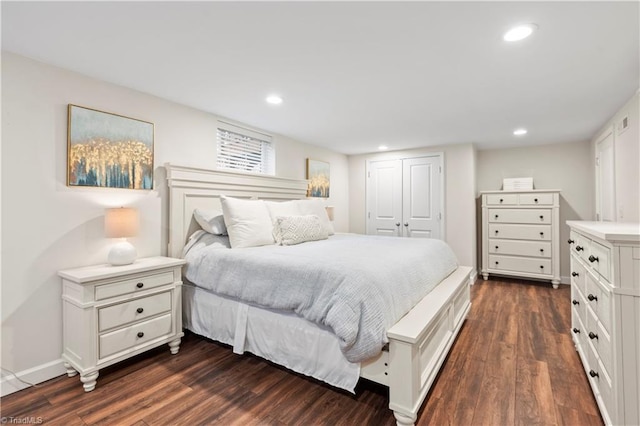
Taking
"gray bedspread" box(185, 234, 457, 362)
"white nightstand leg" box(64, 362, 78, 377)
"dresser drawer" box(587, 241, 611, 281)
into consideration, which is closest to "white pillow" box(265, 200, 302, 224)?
"gray bedspread" box(185, 234, 457, 362)

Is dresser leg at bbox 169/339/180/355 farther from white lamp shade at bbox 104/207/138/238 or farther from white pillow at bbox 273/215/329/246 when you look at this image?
white pillow at bbox 273/215/329/246

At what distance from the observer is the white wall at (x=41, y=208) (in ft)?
6.31

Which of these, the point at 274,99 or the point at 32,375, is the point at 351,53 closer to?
the point at 274,99

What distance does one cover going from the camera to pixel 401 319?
1.79 m

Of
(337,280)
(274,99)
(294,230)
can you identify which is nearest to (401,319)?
(337,280)

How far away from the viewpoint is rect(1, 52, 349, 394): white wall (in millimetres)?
1922

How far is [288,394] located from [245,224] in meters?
1.46

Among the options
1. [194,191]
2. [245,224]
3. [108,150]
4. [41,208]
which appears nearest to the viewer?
[41,208]

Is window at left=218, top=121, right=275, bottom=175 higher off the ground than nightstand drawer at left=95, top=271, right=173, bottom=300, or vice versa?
window at left=218, top=121, right=275, bottom=175

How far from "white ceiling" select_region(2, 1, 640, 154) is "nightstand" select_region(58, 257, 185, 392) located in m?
1.51

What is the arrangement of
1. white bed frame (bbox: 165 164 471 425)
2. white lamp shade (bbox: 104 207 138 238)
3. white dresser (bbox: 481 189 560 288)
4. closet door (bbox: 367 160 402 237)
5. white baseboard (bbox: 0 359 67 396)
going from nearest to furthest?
white bed frame (bbox: 165 164 471 425) → white baseboard (bbox: 0 359 67 396) → white lamp shade (bbox: 104 207 138 238) → white dresser (bbox: 481 189 560 288) → closet door (bbox: 367 160 402 237)

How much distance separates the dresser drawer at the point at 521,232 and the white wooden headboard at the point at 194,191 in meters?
3.73

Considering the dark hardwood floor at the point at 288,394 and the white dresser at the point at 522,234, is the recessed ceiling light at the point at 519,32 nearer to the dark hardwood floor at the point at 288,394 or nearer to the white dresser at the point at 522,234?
the dark hardwood floor at the point at 288,394

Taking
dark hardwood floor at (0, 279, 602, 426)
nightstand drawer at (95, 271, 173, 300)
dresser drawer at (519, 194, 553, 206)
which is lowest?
dark hardwood floor at (0, 279, 602, 426)
